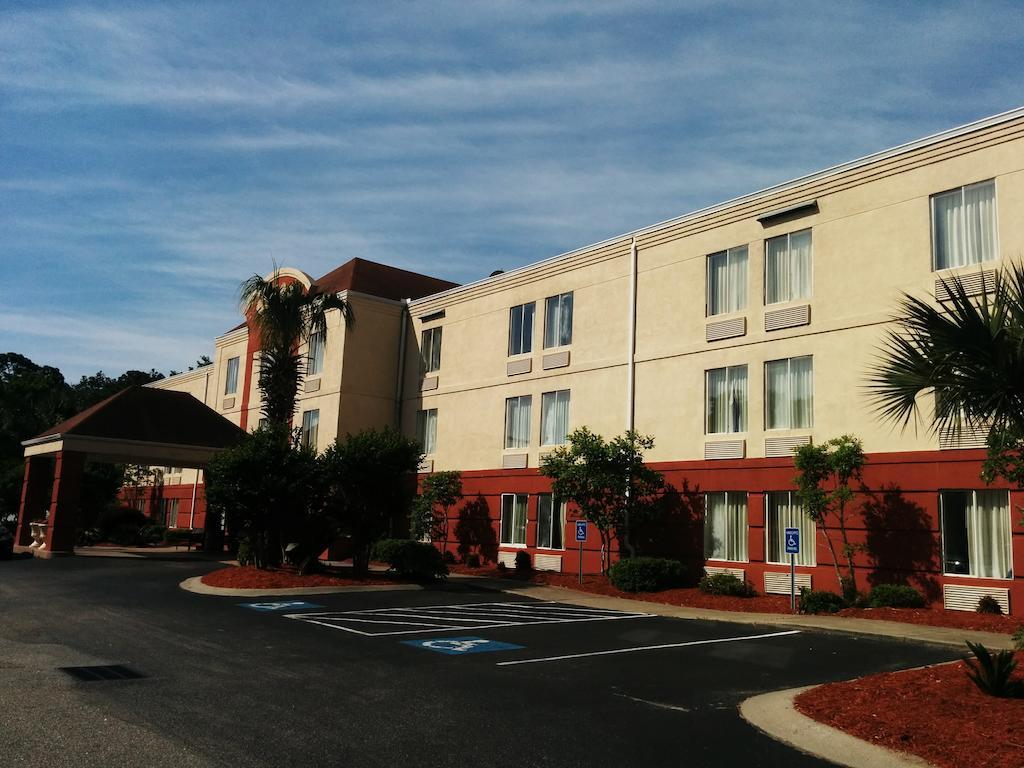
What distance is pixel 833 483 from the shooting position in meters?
21.4

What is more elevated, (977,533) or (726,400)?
(726,400)

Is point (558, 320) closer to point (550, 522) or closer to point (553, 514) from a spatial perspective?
point (553, 514)

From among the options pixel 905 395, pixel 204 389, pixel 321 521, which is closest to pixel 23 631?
pixel 321 521

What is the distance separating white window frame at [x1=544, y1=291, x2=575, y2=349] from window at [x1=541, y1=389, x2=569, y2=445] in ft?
5.55

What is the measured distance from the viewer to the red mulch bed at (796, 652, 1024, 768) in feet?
25.6

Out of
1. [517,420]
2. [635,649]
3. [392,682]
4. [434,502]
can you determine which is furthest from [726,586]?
[392,682]

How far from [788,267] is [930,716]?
16517 millimetres

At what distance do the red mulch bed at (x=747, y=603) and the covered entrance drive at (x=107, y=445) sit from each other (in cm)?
1257

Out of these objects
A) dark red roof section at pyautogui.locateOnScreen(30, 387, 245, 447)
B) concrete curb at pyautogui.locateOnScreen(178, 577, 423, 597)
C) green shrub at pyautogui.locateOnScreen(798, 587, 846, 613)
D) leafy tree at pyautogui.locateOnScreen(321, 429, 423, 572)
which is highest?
dark red roof section at pyautogui.locateOnScreen(30, 387, 245, 447)

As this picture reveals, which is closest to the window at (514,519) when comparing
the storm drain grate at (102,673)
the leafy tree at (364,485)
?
the leafy tree at (364,485)

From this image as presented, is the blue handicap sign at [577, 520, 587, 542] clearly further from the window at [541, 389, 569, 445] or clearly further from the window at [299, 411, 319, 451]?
the window at [299, 411, 319, 451]

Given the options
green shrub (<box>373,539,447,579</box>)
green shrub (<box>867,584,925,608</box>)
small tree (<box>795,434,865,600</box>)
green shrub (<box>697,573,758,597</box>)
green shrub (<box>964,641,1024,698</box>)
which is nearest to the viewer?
green shrub (<box>964,641,1024,698</box>)

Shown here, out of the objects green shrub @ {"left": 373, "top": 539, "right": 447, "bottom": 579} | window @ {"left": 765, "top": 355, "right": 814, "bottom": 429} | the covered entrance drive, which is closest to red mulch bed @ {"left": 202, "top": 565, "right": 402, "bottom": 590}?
green shrub @ {"left": 373, "top": 539, "right": 447, "bottom": 579}

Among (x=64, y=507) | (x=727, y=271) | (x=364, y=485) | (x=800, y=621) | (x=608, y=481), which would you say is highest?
(x=727, y=271)
